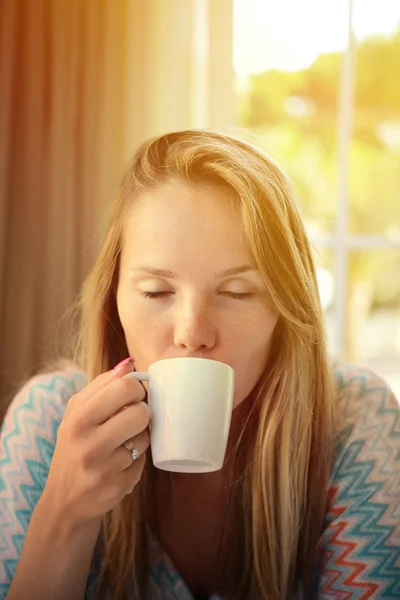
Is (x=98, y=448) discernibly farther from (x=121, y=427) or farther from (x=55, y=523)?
(x=55, y=523)

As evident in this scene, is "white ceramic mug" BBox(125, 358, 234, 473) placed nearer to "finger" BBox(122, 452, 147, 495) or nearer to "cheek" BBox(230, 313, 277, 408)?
"finger" BBox(122, 452, 147, 495)

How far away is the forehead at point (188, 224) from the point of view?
111 centimetres

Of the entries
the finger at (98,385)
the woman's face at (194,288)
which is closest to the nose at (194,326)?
the woman's face at (194,288)

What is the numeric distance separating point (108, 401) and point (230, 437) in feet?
1.42

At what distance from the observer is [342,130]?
7.72ft

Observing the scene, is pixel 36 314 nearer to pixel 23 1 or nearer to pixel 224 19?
pixel 23 1

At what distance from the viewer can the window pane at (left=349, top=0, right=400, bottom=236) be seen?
298 centimetres

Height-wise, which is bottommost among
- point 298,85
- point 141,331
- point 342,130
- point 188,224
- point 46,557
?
point 46,557

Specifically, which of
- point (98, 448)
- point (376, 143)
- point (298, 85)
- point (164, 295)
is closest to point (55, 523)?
point (98, 448)

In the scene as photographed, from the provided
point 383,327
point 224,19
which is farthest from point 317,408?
point 383,327

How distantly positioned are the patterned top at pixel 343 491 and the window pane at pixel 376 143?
177 centimetres

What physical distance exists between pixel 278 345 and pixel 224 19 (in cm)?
121

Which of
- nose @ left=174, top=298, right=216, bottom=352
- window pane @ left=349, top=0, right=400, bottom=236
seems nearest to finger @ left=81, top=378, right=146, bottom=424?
nose @ left=174, top=298, right=216, bottom=352

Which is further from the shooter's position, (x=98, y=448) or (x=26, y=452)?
(x=26, y=452)
